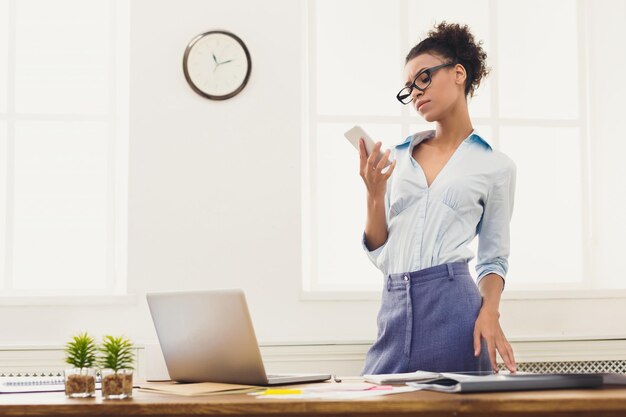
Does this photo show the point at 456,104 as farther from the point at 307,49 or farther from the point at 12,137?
the point at 12,137

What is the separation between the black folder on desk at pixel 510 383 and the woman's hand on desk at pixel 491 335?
1.86ft

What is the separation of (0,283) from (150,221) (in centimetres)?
75

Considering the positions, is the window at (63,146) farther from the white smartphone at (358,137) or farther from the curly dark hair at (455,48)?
the white smartphone at (358,137)

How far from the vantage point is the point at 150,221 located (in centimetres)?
360

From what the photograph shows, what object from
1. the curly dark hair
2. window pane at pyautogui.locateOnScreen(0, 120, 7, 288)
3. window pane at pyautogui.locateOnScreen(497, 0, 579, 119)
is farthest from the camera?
window pane at pyautogui.locateOnScreen(497, 0, 579, 119)

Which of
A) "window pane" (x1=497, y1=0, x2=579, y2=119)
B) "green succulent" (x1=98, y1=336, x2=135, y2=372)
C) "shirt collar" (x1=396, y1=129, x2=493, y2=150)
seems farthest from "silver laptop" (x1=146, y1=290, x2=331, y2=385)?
"window pane" (x1=497, y1=0, x2=579, y2=119)

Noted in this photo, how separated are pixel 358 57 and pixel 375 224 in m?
1.81

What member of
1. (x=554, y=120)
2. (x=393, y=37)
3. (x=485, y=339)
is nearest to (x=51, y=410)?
(x=485, y=339)

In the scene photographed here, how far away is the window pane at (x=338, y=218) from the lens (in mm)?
3891

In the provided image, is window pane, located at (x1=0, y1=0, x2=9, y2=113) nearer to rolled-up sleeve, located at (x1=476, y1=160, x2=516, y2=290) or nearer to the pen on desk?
rolled-up sleeve, located at (x1=476, y1=160, x2=516, y2=290)

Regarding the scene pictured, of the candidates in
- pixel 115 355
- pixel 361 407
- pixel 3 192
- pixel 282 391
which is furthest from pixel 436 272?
pixel 3 192

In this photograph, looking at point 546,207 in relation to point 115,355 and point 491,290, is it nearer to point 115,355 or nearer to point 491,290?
point 491,290

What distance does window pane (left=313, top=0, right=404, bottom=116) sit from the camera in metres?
3.95

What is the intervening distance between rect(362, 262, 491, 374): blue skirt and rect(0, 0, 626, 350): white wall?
133 cm
